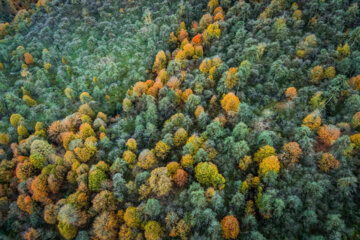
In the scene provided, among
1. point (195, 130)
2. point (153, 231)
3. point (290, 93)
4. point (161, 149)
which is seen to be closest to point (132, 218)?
point (153, 231)

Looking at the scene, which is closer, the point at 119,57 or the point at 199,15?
the point at 119,57

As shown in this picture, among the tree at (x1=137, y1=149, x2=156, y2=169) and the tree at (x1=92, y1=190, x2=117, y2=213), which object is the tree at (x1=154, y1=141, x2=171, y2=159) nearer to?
the tree at (x1=137, y1=149, x2=156, y2=169)

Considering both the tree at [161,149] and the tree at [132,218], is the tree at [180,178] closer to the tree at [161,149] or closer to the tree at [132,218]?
the tree at [161,149]

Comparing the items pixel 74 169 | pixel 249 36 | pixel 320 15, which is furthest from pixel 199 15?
pixel 74 169

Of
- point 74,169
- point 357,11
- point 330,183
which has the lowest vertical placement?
point 330,183

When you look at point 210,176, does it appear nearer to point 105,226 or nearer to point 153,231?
point 153,231

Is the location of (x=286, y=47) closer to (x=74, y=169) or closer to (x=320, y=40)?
(x=320, y=40)

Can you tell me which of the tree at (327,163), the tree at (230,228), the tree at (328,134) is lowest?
the tree at (230,228)

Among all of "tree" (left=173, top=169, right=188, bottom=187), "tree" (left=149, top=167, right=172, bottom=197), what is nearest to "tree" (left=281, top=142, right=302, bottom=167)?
"tree" (left=173, top=169, right=188, bottom=187)

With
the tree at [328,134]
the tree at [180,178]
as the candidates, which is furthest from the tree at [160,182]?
the tree at [328,134]
